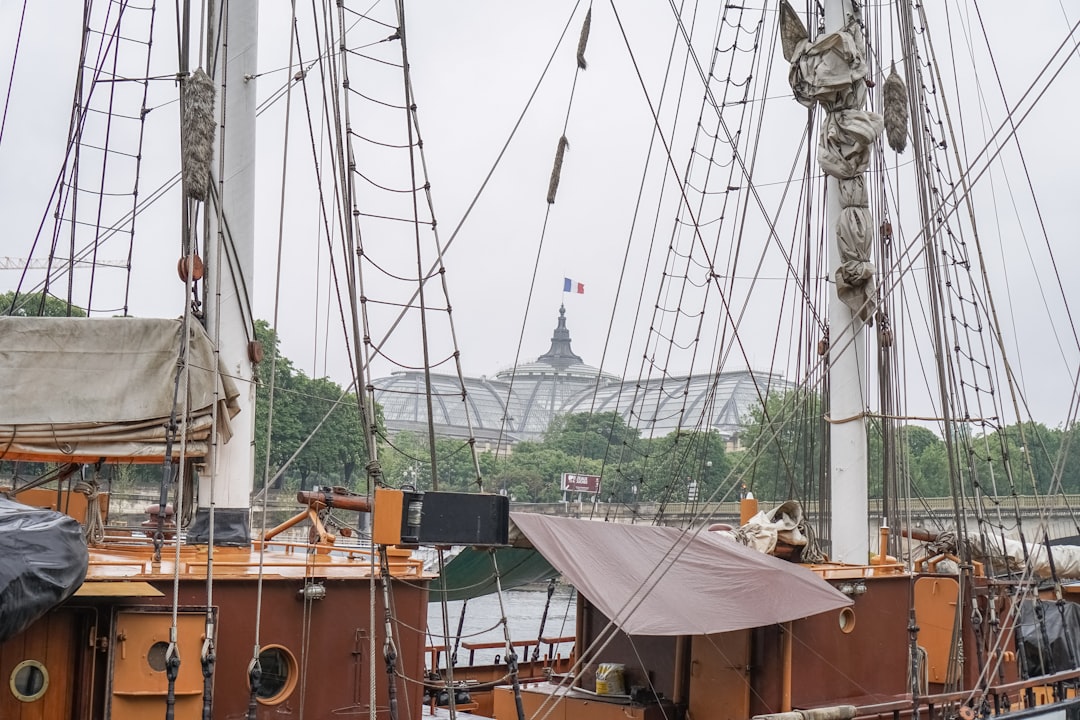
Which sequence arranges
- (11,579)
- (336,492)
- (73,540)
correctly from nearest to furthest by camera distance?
(11,579) < (73,540) < (336,492)

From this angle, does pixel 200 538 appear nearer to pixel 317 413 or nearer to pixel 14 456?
pixel 14 456

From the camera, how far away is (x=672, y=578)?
10141 millimetres

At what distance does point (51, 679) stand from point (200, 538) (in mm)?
2988

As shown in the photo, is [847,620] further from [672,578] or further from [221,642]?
[221,642]

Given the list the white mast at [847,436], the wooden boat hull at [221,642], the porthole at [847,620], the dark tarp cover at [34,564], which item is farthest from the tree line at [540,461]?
the dark tarp cover at [34,564]

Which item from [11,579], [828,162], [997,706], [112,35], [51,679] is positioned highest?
[112,35]

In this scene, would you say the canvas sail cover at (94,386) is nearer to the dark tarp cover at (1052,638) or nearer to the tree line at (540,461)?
the dark tarp cover at (1052,638)

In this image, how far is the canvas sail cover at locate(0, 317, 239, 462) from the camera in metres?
9.72

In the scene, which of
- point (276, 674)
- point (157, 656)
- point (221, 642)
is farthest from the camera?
point (276, 674)

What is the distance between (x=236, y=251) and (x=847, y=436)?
7.32 meters

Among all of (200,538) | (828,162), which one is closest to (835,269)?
(828,162)

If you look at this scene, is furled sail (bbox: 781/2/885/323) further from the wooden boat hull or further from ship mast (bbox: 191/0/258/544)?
the wooden boat hull

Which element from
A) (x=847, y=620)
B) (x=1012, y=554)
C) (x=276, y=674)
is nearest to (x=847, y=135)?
(x=847, y=620)

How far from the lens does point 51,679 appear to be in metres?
7.68
